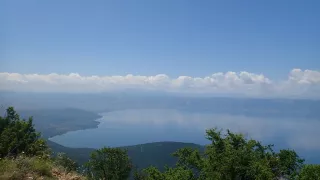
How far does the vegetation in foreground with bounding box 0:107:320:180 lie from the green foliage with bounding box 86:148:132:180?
0.28 meters

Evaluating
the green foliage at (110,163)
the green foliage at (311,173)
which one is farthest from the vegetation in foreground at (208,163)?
the green foliage at (110,163)

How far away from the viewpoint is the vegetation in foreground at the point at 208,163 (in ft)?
31.5

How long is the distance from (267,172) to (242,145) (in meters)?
7.11

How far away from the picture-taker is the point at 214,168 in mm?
24422

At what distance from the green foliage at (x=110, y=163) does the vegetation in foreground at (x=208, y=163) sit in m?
0.28

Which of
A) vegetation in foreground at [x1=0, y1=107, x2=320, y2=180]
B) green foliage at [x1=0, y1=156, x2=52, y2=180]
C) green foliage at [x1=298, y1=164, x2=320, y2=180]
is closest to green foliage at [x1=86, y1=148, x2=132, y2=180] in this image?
vegetation in foreground at [x1=0, y1=107, x2=320, y2=180]

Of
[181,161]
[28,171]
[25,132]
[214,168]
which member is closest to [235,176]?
[214,168]

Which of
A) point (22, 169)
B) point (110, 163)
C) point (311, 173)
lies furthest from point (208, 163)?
point (110, 163)

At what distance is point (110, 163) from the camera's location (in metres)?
46.1

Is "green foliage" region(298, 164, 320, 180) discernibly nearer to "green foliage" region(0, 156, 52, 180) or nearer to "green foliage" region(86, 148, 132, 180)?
"green foliage" region(0, 156, 52, 180)

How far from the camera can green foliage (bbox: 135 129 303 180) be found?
22847mm

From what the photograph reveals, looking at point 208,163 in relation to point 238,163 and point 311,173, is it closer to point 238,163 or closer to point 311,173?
point 238,163

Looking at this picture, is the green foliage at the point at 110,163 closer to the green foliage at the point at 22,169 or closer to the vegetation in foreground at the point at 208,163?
the vegetation in foreground at the point at 208,163

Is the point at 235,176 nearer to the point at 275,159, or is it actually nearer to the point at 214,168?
the point at 214,168
